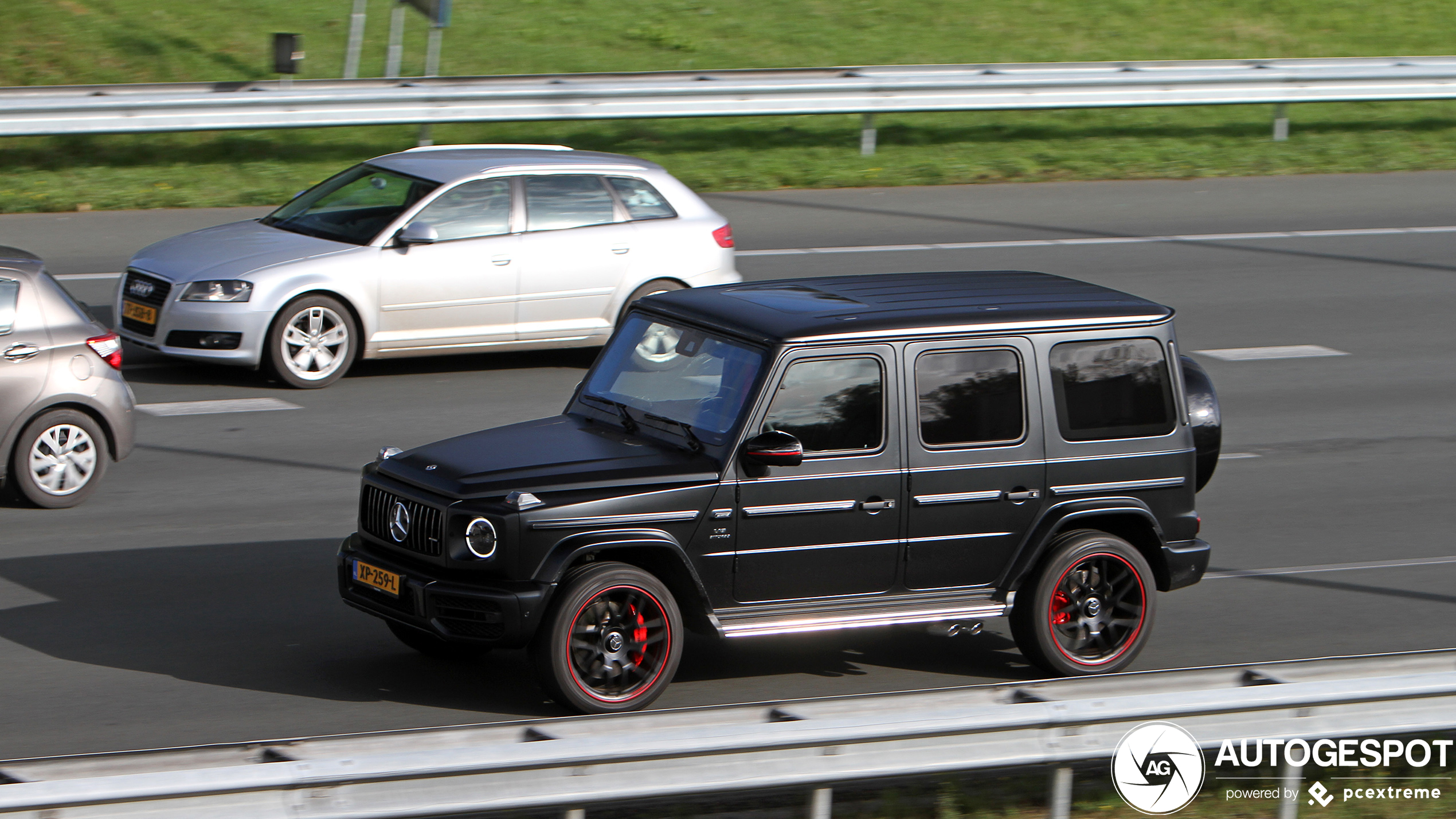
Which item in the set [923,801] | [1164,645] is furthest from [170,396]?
[923,801]

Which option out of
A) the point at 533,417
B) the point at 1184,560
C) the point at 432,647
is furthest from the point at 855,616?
the point at 533,417

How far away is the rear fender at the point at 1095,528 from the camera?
7531 mm

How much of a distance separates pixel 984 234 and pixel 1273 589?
9527 mm

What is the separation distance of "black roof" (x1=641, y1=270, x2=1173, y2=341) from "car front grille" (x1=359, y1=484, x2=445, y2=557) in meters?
1.49

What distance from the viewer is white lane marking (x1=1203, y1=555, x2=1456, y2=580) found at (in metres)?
9.54

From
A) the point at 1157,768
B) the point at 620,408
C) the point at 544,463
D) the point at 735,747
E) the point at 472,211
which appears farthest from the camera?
the point at 472,211

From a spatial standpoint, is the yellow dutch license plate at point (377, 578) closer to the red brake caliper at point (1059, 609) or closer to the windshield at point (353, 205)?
the red brake caliper at point (1059, 609)

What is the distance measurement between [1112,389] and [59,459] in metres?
5.93

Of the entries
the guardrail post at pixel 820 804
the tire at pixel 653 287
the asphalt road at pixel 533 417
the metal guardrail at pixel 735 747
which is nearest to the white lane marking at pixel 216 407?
the asphalt road at pixel 533 417

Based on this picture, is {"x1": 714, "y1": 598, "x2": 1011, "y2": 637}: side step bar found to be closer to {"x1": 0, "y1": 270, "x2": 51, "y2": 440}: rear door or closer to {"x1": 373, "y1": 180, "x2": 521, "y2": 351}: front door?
{"x1": 0, "y1": 270, "x2": 51, "y2": 440}: rear door

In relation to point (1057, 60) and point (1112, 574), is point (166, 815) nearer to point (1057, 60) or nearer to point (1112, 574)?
point (1112, 574)

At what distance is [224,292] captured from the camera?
12547 mm

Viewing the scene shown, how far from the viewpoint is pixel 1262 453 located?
39.3ft

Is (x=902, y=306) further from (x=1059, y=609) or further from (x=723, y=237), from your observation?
(x=723, y=237)
